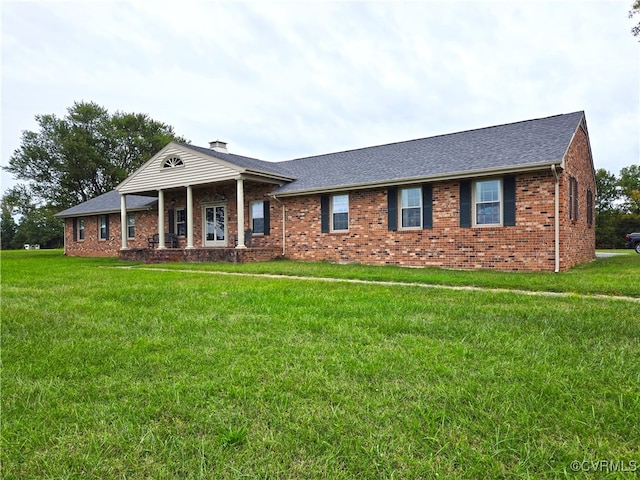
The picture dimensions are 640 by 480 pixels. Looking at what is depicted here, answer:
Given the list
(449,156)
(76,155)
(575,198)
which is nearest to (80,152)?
(76,155)

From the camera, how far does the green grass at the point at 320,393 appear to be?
1770 millimetres

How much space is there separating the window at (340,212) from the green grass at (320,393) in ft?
28.5

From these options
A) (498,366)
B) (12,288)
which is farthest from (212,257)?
(498,366)

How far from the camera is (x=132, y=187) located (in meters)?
→ 17.3

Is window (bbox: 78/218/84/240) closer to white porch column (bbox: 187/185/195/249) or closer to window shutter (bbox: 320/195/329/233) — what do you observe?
white porch column (bbox: 187/185/195/249)

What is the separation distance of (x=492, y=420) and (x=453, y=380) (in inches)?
20.5

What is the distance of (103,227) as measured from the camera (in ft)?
71.7

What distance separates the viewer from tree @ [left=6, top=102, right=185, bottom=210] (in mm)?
31984

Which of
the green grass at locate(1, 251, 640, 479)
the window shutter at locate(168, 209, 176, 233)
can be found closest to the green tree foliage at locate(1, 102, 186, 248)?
the window shutter at locate(168, 209, 176, 233)

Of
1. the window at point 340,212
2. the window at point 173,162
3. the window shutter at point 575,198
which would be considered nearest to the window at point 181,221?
the window at point 173,162

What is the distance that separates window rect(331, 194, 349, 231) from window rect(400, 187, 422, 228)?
2054 millimetres

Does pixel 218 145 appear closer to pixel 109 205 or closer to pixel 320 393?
pixel 109 205

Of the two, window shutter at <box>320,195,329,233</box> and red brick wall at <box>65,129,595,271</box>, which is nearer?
red brick wall at <box>65,129,595,271</box>

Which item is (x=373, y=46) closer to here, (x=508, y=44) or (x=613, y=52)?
(x=508, y=44)
